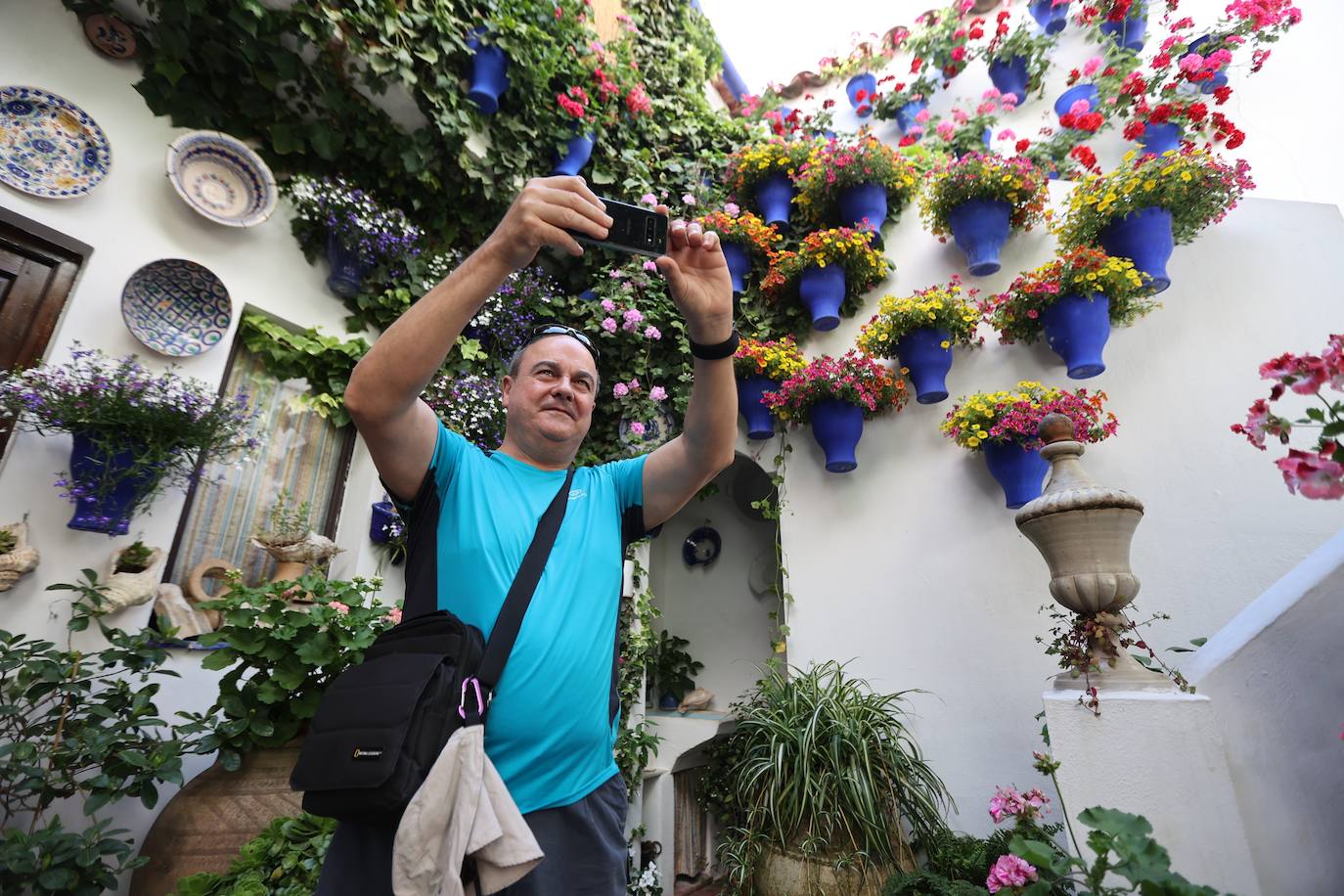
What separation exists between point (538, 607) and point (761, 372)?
2699mm

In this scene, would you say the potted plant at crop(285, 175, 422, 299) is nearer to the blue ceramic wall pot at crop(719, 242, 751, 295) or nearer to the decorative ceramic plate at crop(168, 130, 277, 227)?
the decorative ceramic plate at crop(168, 130, 277, 227)

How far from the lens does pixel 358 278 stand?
3.13 metres

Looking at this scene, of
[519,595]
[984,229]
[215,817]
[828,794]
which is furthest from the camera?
[984,229]

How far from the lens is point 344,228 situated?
9.88 feet

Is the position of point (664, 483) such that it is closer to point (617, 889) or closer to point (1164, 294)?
point (617, 889)

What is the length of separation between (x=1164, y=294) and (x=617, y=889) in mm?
3849

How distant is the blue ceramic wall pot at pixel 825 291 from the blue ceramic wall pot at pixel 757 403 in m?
0.48

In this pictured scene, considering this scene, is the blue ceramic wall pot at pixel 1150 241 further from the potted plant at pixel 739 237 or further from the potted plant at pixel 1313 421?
the potted plant at pixel 1313 421

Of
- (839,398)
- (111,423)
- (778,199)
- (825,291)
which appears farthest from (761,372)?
(111,423)

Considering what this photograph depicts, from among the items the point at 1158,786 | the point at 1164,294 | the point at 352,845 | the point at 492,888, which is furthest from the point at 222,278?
the point at 1164,294

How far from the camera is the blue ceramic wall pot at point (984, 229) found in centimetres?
349

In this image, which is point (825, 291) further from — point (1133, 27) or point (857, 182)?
point (1133, 27)

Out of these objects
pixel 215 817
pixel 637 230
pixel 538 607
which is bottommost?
pixel 215 817

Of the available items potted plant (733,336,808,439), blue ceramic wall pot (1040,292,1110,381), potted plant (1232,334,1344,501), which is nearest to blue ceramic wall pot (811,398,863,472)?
potted plant (733,336,808,439)
